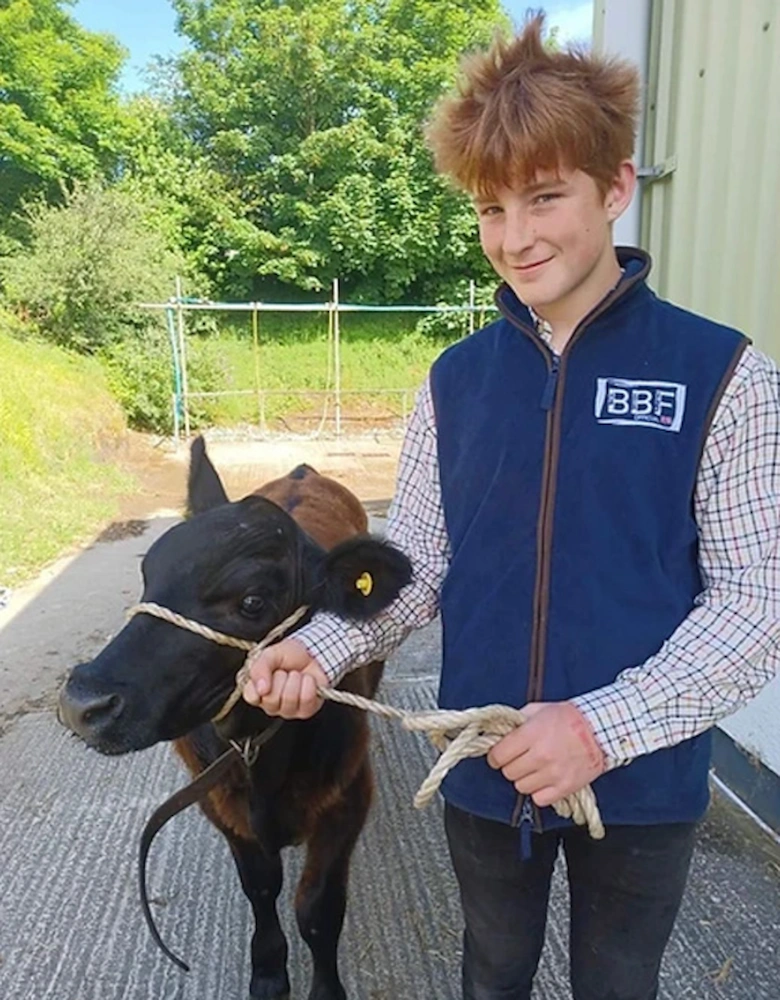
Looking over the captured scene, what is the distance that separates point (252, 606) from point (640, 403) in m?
0.73

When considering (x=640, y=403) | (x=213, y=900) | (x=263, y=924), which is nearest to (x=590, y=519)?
(x=640, y=403)

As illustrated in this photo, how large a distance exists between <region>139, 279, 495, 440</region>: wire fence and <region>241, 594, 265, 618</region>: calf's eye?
1221 cm

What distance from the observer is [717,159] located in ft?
9.02

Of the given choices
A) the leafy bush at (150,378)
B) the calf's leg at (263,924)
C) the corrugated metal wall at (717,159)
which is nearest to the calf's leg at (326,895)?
the calf's leg at (263,924)

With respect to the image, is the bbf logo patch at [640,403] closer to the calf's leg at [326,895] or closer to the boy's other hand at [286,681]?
the boy's other hand at [286,681]

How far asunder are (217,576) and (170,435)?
13503 millimetres

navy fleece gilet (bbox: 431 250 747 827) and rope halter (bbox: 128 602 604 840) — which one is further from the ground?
navy fleece gilet (bbox: 431 250 747 827)

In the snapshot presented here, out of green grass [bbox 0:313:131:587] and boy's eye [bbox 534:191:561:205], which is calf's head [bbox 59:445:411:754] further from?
green grass [bbox 0:313:131:587]

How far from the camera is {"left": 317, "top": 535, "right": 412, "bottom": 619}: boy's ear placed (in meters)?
1.33

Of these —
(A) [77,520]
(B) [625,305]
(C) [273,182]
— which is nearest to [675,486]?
(B) [625,305]

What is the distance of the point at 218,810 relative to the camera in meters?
1.88

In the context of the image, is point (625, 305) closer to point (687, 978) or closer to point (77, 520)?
point (687, 978)

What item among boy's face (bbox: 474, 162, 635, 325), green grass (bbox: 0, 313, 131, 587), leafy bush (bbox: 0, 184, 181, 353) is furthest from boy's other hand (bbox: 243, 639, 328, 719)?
leafy bush (bbox: 0, 184, 181, 353)

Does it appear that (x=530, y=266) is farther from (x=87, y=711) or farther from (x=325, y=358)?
(x=325, y=358)
